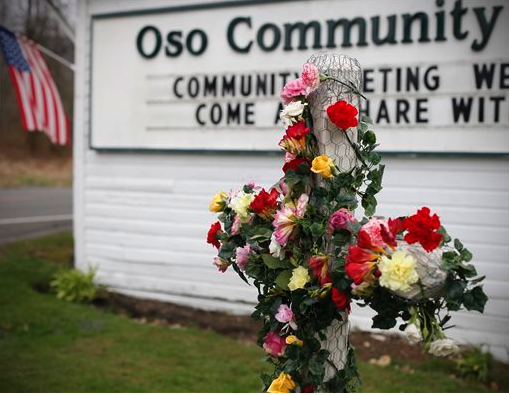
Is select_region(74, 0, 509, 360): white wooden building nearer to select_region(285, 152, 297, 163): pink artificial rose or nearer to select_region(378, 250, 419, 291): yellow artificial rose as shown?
select_region(285, 152, 297, 163): pink artificial rose

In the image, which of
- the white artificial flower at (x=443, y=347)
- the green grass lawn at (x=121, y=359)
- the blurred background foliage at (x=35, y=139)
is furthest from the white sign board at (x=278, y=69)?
the blurred background foliage at (x=35, y=139)

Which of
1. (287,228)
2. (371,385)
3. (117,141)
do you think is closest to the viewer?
(287,228)

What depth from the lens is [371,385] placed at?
5012 mm

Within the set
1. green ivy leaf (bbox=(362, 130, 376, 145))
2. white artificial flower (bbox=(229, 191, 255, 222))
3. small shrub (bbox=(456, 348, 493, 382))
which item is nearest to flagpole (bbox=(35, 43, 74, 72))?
small shrub (bbox=(456, 348, 493, 382))

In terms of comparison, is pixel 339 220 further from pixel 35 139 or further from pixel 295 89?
pixel 35 139

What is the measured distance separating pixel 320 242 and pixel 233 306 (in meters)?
4.87

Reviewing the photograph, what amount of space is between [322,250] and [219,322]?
15.1 feet

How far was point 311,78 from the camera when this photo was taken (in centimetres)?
240

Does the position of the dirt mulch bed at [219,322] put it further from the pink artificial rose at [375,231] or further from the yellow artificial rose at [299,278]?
the pink artificial rose at [375,231]

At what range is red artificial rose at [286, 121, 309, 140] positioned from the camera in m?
2.43

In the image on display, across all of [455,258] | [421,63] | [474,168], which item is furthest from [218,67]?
[455,258]

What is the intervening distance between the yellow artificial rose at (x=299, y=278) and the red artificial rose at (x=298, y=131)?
504 mm

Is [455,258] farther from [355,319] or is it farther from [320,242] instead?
[355,319]

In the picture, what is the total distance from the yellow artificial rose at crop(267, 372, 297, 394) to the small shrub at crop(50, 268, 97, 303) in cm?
536
